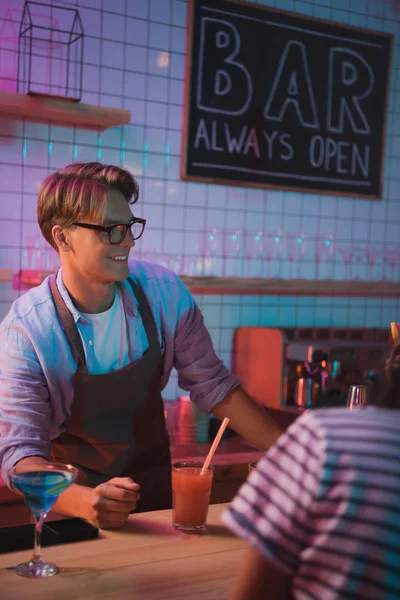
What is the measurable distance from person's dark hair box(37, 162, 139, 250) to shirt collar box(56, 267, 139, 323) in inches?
7.1

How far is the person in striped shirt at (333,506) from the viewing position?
2.80 ft

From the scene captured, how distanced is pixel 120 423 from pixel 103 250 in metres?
0.52

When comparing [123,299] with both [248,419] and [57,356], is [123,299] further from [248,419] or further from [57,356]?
[248,419]

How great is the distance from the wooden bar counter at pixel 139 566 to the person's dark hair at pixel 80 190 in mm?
941

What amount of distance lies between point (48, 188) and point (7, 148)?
3.78ft

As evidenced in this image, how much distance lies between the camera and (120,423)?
7.84 ft

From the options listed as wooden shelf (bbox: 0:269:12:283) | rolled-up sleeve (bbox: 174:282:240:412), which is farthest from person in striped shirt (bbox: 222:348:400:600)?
wooden shelf (bbox: 0:269:12:283)

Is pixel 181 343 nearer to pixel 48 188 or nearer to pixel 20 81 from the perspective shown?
pixel 48 188

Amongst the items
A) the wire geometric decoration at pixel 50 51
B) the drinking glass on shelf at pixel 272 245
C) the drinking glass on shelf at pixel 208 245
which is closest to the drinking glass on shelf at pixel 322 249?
the drinking glass on shelf at pixel 272 245

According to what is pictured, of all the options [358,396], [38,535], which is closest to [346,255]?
[358,396]

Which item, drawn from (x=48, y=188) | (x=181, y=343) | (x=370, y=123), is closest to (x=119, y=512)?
(x=181, y=343)

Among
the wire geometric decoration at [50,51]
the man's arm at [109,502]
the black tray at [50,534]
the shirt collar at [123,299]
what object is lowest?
the black tray at [50,534]

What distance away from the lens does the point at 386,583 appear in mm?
859

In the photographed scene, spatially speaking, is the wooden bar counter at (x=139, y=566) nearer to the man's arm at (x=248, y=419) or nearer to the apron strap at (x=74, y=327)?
the man's arm at (x=248, y=419)
